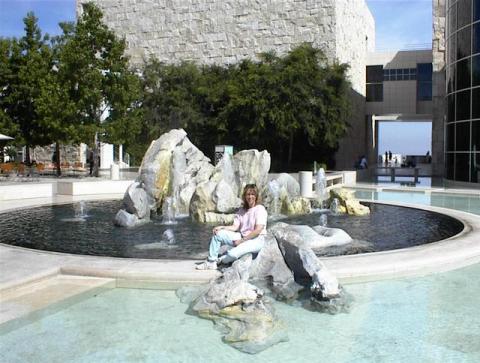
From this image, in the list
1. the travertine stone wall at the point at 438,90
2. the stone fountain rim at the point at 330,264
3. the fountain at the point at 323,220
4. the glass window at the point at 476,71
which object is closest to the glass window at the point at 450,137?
the glass window at the point at 476,71

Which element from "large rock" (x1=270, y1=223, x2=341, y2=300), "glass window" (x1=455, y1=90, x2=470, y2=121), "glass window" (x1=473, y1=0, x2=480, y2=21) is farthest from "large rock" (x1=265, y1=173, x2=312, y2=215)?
Result: "glass window" (x1=473, y1=0, x2=480, y2=21)

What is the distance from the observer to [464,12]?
89.1ft

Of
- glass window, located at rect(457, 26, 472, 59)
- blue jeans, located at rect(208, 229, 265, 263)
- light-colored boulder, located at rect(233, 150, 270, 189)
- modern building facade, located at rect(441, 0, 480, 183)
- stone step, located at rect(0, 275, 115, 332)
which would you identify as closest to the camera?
stone step, located at rect(0, 275, 115, 332)

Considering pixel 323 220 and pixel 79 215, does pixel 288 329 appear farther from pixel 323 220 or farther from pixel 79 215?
pixel 79 215

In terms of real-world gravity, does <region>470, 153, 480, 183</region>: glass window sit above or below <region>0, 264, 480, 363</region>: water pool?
above

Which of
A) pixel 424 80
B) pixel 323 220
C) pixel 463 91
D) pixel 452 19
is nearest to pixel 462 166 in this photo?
pixel 463 91

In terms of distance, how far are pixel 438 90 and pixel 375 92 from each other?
1017cm

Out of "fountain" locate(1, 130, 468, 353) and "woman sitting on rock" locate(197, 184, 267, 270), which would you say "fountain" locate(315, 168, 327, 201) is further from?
"woman sitting on rock" locate(197, 184, 267, 270)

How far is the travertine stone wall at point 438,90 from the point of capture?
37969 mm

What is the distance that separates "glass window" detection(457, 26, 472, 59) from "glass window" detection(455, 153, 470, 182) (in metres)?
5.45

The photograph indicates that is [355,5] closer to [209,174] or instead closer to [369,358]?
[209,174]

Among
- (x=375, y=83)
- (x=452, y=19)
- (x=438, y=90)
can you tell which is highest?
(x=452, y=19)

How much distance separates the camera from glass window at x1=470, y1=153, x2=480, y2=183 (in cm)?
2622

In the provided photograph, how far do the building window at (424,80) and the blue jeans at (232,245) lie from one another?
41.8 metres
